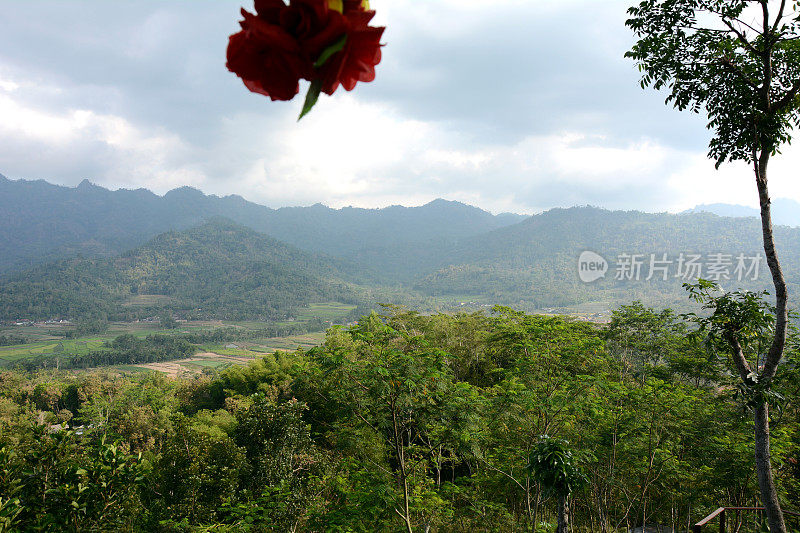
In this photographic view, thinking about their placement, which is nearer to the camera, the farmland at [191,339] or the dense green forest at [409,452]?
the dense green forest at [409,452]

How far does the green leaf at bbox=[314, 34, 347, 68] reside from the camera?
0.58 m

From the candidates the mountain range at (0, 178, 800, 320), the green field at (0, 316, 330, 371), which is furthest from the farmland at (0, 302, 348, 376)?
the mountain range at (0, 178, 800, 320)

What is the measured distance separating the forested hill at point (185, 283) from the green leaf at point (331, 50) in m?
115

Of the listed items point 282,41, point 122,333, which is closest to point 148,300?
point 122,333

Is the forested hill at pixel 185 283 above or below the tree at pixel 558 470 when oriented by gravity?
below

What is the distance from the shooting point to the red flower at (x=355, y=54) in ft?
2.02

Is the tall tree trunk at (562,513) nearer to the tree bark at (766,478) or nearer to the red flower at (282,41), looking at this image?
the tree bark at (766,478)

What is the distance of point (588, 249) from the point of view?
83562mm

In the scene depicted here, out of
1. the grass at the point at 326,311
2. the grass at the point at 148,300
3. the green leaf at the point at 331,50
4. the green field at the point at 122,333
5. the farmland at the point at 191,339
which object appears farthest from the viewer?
the grass at the point at 148,300

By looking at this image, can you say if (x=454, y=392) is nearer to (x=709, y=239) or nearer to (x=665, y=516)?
(x=665, y=516)

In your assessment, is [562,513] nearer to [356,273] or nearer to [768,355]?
[768,355]

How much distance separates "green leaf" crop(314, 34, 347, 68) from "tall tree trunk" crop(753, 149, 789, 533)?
189 inches

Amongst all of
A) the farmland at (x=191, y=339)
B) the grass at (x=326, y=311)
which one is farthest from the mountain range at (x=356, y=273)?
the farmland at (x=191, y=339)

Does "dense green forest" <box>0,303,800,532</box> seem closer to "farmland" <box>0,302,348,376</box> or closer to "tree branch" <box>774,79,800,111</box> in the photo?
"tree branch" <box>774,79,800,111</box>
